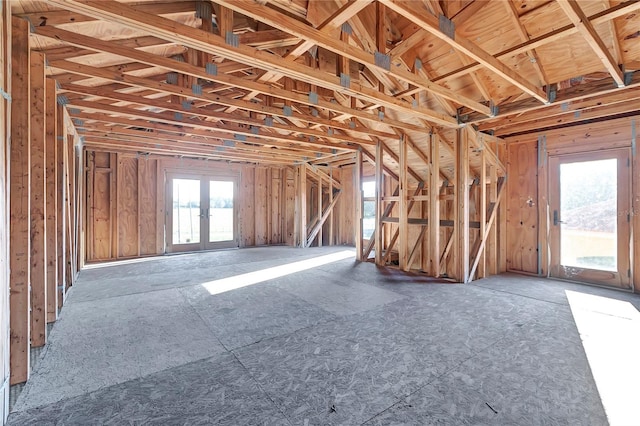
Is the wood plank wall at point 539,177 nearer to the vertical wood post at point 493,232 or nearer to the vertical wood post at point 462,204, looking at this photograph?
the vertical wood post at point 493,232

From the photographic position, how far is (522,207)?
5.29m

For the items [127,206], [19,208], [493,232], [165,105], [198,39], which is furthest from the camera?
[127,206]

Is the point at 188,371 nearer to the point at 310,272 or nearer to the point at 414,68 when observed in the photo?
the point at 310,272

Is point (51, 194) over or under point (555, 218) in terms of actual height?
over

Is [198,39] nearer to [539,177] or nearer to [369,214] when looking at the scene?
[539,177]

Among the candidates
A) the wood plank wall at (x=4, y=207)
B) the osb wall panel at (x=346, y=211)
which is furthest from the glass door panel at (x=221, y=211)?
the wood plank wall at (x=4, y=207)

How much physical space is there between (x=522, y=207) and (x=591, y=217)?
0.96 metres

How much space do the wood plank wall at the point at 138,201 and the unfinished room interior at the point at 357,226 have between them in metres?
0.06

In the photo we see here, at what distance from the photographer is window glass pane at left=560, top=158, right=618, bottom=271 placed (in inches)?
171

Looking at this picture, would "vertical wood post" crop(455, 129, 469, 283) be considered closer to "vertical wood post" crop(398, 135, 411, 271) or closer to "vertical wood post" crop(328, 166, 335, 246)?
"vertical wood post" crop(398, 135, 411, 271)

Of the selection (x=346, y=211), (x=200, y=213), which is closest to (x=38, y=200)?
(x=200, y=213)

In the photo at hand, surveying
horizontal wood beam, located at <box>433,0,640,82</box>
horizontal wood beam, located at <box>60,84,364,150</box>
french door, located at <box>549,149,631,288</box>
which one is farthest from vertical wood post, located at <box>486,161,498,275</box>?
horizontal wood beam, located at <box>60,84,364,150</box>

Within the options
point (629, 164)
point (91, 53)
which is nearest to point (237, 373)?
point (91, 53)

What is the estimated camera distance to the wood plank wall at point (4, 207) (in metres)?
1.63
